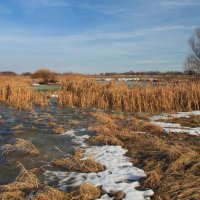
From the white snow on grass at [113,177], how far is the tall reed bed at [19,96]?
1066 centimetres

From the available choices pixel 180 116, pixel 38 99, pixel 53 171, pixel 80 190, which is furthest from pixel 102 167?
pixel 38 99

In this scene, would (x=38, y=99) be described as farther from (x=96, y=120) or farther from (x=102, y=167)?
(x=102, y=167)

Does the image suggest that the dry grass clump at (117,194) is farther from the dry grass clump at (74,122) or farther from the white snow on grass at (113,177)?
the dry grass clump at (74,122)

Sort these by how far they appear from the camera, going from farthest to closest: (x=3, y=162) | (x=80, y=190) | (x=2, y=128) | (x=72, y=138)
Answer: (x=2, y=128) < (x=72, y=138) < (x=3, y=162) < (x=80, y=190)

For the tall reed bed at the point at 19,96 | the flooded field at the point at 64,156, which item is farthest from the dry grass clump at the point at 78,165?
the tall reed bed at the point at 19,96

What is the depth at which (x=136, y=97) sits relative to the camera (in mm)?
16953

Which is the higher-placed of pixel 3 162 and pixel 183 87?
pixel 183 87

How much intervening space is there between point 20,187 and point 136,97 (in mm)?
11748

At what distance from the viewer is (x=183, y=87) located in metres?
17.2

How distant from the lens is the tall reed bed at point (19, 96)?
1809 cm

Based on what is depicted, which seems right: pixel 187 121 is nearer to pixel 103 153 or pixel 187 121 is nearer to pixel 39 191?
pixel 103 153

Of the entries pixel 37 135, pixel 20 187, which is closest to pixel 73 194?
pixel 20 187

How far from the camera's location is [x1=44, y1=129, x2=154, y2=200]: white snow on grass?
5.56 m

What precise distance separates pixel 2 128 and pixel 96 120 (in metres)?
3.52
